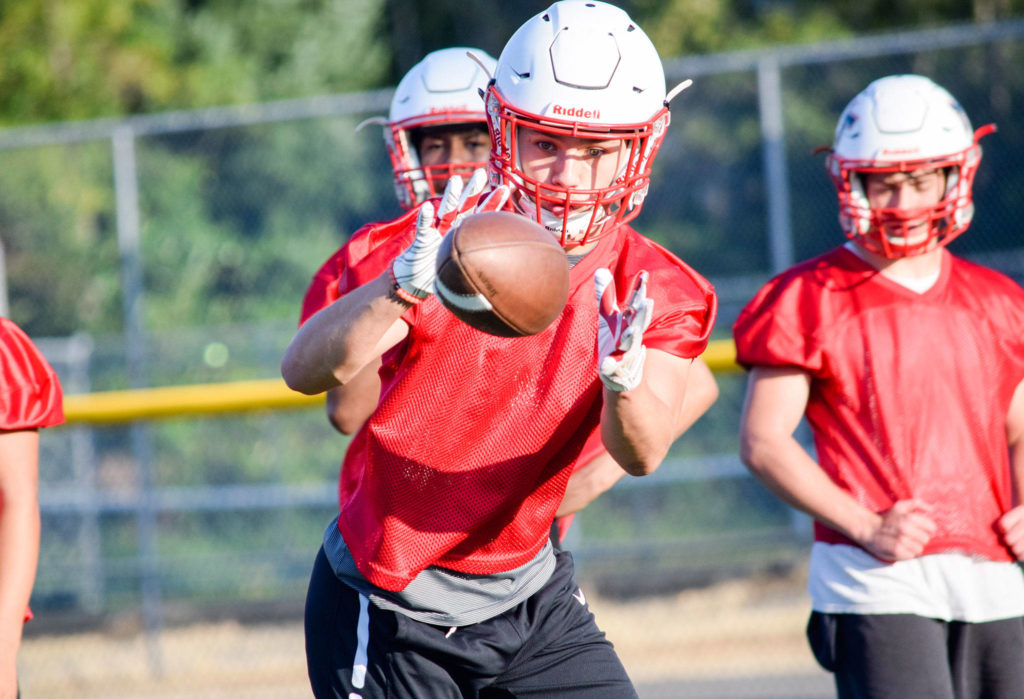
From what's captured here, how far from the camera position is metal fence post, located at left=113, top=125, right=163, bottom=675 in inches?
261

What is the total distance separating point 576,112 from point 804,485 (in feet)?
4.29

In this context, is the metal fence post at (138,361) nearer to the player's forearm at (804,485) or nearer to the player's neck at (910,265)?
the player's forearm at (804,485)

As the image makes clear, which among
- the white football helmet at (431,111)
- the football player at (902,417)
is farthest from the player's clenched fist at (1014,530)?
the white football helmet at (431,111)

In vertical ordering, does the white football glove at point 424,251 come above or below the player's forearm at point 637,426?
above

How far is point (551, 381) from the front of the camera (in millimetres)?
2359

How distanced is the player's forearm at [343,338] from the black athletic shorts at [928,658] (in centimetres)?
156

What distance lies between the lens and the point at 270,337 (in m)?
7.33

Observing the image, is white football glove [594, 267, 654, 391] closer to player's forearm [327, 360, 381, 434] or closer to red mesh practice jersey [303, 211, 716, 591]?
red mesh practice jersey [303, 211, 716, 591]

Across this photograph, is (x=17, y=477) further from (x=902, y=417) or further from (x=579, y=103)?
(x=902, y=417)

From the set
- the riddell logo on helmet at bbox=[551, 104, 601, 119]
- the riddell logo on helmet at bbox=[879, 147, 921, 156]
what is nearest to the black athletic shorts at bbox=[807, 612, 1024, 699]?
the riddell logo on helmet at bbox=[879, 147, 921, 156]

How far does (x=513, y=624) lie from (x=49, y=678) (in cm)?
495

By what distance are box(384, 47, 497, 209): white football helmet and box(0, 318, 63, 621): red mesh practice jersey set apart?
1156mm

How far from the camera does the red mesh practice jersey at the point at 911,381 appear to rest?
3070mm

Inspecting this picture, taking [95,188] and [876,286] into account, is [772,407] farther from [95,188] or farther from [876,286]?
[95,188]
